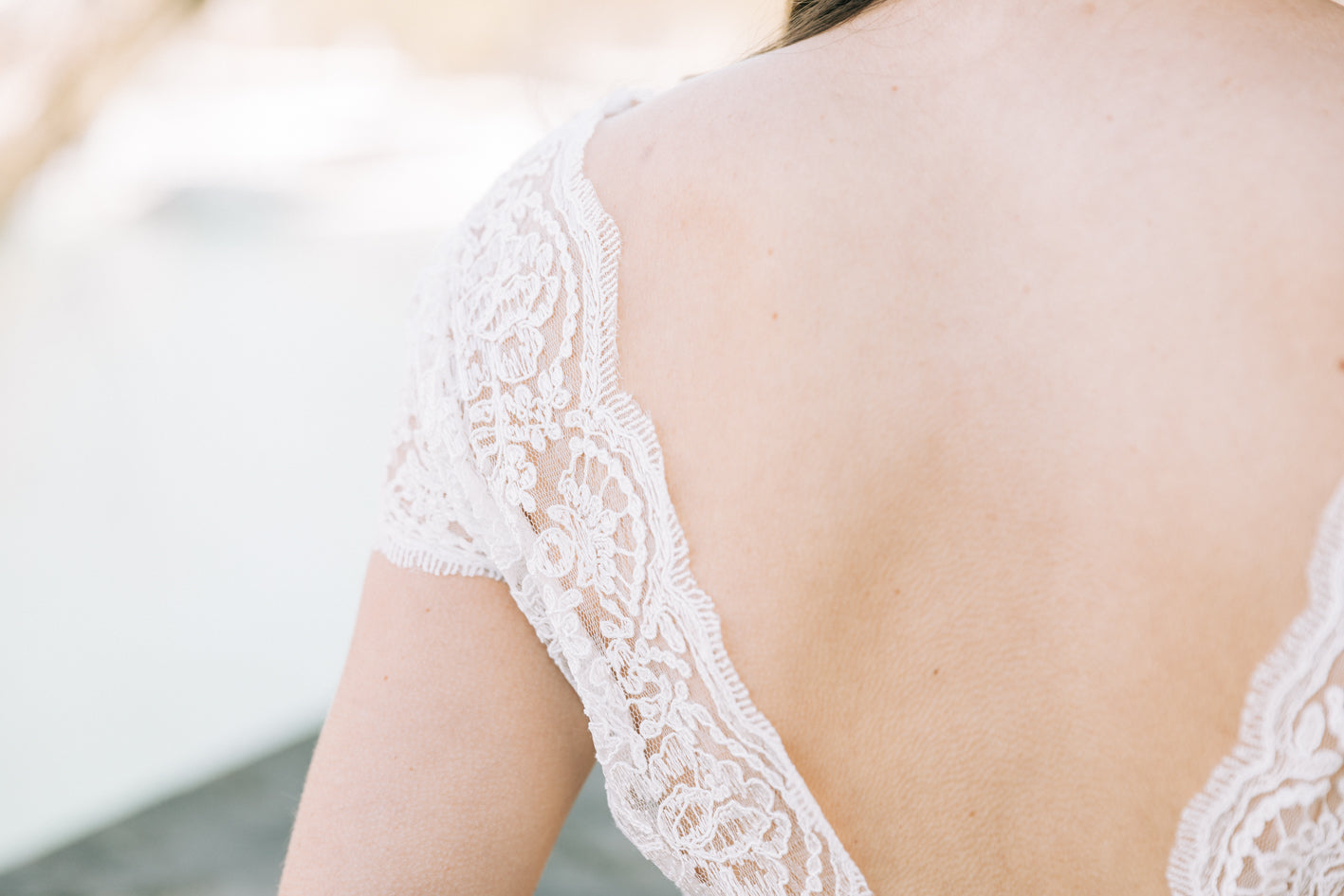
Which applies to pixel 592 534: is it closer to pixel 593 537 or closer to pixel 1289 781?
pixel 593 537

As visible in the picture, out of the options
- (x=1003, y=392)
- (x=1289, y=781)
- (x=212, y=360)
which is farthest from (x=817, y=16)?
(x=212, y=360)

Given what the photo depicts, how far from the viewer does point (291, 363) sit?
16.6 feet

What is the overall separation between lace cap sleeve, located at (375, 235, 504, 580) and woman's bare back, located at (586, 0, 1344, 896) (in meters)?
0.17

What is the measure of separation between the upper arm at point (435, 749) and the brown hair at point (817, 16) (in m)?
0.49

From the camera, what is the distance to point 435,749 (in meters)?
0.78

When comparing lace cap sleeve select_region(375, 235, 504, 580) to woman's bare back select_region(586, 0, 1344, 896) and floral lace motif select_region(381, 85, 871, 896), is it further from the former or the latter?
woman's bare back select_region(586, 0, 1344, 896)

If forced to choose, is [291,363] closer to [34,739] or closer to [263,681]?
[263,681]

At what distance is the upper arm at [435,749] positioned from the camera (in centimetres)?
78

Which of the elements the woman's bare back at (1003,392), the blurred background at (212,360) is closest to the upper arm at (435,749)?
the woman's bare back at (1003,392)

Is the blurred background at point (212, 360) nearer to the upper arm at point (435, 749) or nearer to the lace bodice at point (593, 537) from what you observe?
the lace bodice at point (593, 537)

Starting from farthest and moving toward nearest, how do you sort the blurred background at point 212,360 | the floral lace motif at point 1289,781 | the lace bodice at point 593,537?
1. the blurred background at point 212,360
2. the lace bodice at point 593,537
3. the floral lace motif at point 1289,781

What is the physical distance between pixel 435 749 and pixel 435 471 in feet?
0.69

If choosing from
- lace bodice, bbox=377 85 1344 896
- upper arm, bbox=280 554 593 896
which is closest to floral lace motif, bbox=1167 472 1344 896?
lace bodice, bbox=377 85 1344 896

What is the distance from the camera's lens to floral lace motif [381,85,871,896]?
2.35ft
